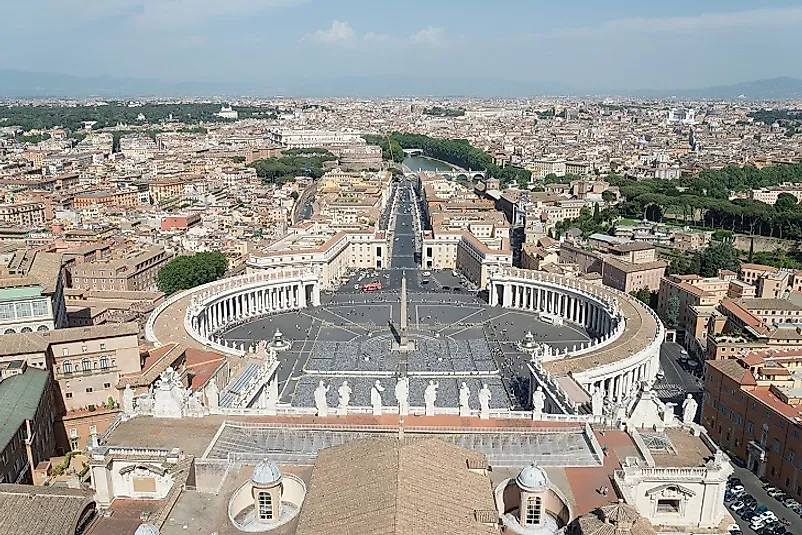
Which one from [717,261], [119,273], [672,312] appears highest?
[119,273]

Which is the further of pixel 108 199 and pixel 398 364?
pixel 108 199

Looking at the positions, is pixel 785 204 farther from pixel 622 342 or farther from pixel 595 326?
pixel 622 342

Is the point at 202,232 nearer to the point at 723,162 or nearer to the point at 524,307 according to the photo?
the point at 524,307

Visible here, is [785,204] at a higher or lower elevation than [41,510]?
lower

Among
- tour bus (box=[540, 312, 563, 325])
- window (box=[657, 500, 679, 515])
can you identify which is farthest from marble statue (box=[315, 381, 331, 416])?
tour bus (box=[540, 312, 563, 325])

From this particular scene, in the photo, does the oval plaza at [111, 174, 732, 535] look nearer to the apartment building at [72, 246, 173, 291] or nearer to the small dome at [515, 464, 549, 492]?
the small dome at [515, 464, 549, 492]

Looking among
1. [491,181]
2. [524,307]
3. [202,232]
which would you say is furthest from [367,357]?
[491,181]

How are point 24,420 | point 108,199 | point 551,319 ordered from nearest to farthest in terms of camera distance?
point 24,420 < point 551,319 < point 108,199

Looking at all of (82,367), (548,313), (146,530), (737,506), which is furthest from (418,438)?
(548,313)
